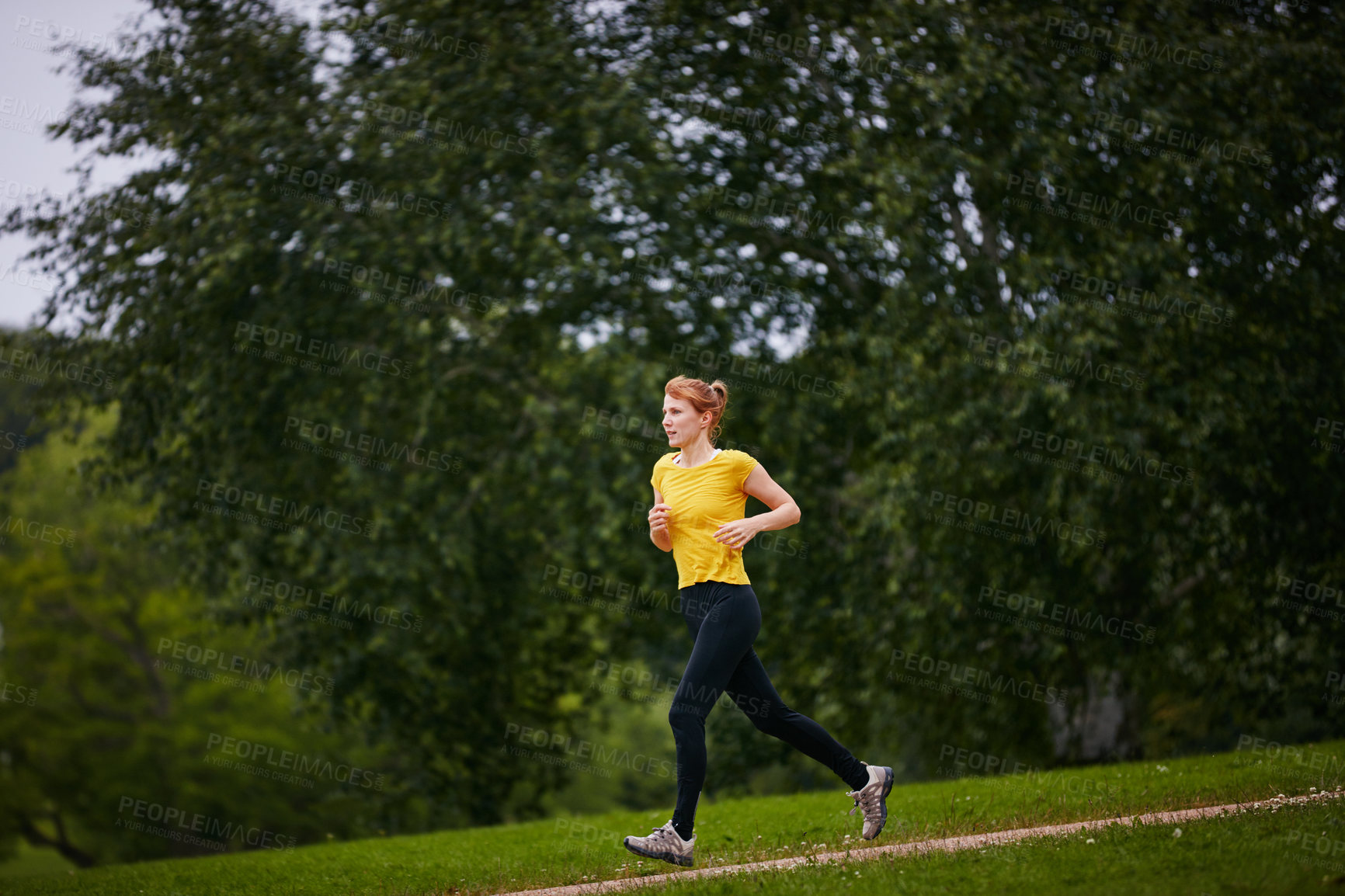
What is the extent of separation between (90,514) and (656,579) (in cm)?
2549

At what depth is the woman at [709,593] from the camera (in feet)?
17.0

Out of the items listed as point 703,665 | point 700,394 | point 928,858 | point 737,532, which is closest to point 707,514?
point 737,532

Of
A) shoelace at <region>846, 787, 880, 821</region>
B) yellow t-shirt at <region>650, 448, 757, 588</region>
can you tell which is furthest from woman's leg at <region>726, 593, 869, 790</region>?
yellow t-shirt at <region>650, 448, 757, 588</region>

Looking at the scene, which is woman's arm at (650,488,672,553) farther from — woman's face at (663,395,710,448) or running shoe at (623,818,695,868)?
running shoe at (623,818,695,868)

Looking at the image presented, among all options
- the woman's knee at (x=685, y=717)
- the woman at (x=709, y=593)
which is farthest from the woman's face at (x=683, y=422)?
the woman's knee at (x=685, y=717)

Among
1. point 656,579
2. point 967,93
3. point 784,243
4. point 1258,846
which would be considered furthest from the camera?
point 784,243

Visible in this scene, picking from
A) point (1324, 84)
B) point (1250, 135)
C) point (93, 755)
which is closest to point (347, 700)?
point (1250, 135)

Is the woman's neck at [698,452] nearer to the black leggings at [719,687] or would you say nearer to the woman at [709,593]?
the woman at [709,593]

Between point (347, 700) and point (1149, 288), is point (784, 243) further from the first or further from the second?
point (347, 700)

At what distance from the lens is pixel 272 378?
42.0ft

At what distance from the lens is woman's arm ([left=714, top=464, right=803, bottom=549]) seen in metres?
5.14

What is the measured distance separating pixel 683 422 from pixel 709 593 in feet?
2.95

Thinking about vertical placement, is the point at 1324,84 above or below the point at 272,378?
above

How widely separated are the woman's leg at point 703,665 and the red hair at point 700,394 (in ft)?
2.92
